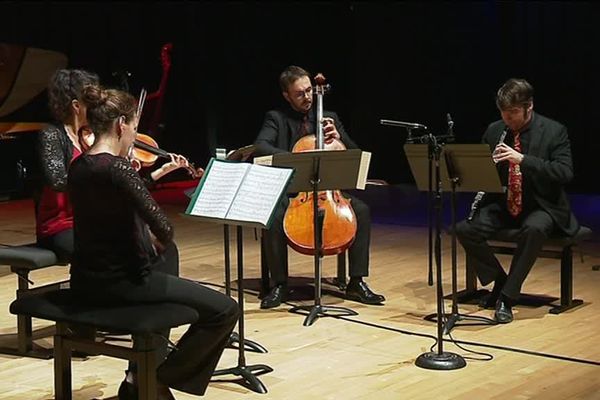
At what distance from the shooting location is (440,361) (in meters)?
4.32

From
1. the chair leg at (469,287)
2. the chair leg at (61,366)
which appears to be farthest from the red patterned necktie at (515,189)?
the chair leg at (61,366)

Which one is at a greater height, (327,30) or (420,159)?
(327,30)

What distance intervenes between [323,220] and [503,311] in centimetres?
100

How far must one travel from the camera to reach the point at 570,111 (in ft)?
→ 30.9

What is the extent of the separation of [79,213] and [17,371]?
117cm

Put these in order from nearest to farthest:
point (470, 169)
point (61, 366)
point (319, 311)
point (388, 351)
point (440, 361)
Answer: point (61, 366), point (440, 361), point (388, 351), point (470, 169), point (319, 311)

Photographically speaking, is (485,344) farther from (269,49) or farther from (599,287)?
(269,49)

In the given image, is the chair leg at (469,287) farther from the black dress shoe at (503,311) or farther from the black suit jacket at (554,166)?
the black suit jacket at (554,166)

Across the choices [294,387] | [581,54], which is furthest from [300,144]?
[581,54]

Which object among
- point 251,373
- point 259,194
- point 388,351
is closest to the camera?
point 259,194

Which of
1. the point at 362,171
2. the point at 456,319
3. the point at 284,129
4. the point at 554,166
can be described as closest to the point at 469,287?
the point at 456,319

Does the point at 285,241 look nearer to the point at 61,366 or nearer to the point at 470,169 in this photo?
the point at 470,169

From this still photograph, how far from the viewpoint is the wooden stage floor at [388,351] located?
13.3ft

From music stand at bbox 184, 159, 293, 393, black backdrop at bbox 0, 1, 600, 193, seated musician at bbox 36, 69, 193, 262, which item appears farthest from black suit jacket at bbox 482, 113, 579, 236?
black backdrop at bbox 0, 1, 600, 193
